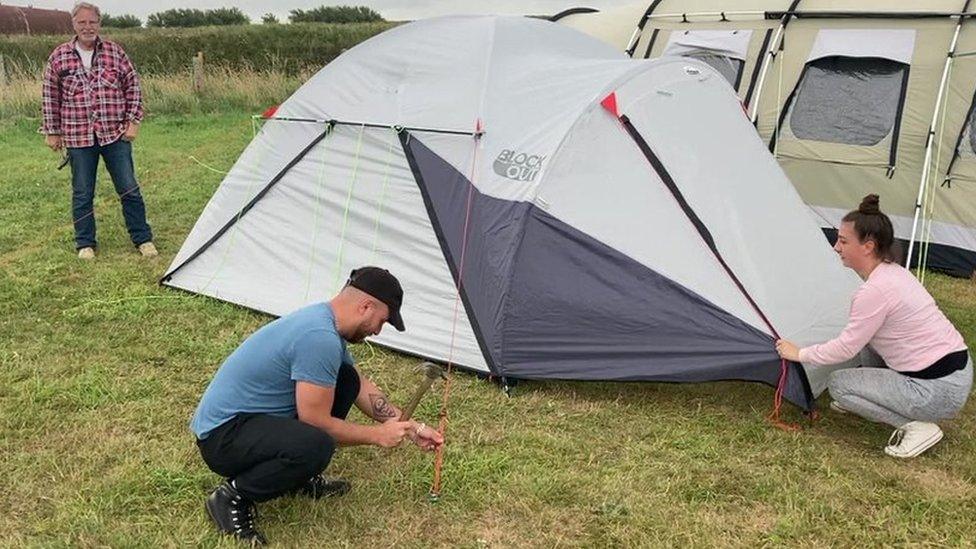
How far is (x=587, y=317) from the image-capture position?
3918mm

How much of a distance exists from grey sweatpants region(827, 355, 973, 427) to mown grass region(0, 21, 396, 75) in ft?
55.4

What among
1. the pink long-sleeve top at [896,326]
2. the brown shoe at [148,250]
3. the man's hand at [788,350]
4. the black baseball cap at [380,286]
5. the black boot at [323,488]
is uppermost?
the black baseball cap at [380,286]

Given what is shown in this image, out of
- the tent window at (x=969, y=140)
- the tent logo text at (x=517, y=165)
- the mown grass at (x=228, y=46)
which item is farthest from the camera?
the mown grass at (x=228, y=46)

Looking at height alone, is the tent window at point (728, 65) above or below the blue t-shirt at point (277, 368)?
above

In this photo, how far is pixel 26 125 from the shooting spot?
12656 mm

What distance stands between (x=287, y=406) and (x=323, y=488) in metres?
0.48

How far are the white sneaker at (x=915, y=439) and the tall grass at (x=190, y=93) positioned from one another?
527 inches

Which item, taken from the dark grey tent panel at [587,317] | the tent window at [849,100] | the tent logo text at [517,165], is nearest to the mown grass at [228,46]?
the tent window at [849,100]

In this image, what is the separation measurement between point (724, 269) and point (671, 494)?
48.5 inches

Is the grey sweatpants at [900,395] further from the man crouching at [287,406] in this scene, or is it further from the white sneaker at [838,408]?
the man crouching at [287,406]

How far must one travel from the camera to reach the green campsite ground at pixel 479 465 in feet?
9.65

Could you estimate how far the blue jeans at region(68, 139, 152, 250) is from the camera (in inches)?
228

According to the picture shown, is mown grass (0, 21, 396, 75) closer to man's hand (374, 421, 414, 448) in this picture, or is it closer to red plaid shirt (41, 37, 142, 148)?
red plaid shirt (41, 37, 142, 148)

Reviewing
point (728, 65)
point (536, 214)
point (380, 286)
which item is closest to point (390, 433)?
point (380, 286)
